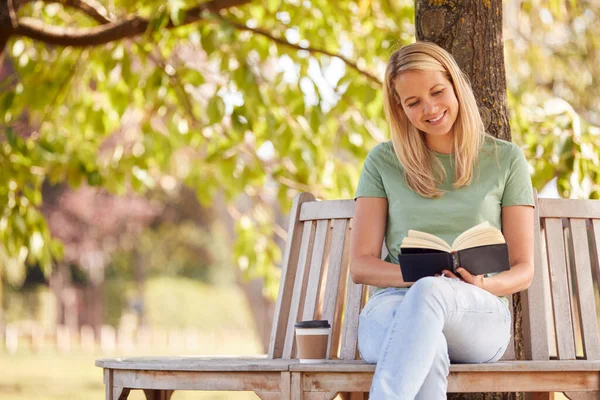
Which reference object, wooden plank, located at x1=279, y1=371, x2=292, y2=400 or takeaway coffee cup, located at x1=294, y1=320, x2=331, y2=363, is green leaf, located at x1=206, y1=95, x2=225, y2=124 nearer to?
takeaway coffee cup, located at x1=294, y1=320, x2=331, y2=363

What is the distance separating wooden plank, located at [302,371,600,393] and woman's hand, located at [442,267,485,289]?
11.5 inches

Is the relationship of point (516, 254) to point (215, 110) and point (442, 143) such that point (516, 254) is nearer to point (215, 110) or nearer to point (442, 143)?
point (442, 143)

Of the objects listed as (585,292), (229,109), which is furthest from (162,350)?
(585,292)

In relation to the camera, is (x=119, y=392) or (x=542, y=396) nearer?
(x=119, y=392)

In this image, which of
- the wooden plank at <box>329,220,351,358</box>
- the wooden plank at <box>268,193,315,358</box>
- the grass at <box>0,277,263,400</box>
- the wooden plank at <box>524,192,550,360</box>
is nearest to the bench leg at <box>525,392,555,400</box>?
the wooden plank at <box>524,192,550,360</box>

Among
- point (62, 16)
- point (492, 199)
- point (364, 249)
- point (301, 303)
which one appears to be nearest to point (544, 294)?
point (492, 199)

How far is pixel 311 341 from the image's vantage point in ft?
9.77

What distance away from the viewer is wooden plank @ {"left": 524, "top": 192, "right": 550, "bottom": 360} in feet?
10.5

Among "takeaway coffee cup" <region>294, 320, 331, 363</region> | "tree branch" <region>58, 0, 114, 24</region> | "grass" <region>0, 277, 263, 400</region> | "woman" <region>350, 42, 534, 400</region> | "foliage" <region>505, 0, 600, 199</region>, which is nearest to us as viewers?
"woman" <region>350, 42, 534, 400</region>

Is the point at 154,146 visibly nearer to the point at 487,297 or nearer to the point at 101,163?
the point at 101,163

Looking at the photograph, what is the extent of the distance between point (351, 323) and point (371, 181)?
21.4 inches

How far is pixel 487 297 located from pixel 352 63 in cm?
269

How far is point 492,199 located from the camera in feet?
10.1

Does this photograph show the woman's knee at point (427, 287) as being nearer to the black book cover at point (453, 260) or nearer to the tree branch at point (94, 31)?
the black book cover at point (453, 260)
